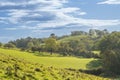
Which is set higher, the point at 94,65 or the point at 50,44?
the point at 50,44

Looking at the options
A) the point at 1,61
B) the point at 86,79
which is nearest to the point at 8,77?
the point at 1,61

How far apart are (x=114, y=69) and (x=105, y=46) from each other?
Result: 41842 mm

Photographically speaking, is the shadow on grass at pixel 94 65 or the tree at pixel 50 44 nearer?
the shadow on grass at pixel 94 65

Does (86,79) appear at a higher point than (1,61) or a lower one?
lower

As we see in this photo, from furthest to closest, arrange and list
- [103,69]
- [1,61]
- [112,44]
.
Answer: [112,44], [103,69], [1,61]

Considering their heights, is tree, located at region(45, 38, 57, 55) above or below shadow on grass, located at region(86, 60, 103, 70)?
above

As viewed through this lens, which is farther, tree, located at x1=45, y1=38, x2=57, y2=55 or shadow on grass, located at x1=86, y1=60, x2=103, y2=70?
tree, located at x1=45, y1=38, x2=57, y2=55

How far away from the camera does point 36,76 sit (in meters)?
26.8

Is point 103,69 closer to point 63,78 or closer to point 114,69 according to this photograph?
point 114,69

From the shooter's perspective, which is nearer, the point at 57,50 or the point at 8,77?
the point at 8,77

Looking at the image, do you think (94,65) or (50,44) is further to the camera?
(50,44)

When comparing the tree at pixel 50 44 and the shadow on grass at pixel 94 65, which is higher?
the tree at pixel 50 44

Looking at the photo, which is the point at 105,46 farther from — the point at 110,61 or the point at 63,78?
the point at 63,78

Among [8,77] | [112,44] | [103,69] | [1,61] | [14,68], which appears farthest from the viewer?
[112,44]
